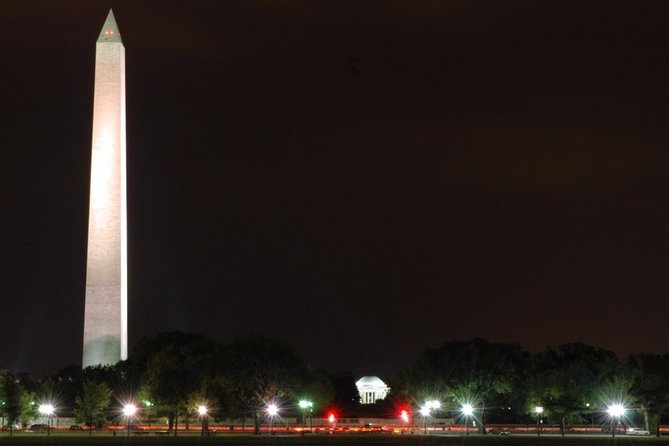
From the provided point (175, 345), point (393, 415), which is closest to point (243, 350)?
point (175, 345)

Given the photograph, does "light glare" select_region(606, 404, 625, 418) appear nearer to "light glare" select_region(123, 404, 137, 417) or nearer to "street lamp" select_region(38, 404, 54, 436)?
"light glare" select_region(123, 404, 137, 417)

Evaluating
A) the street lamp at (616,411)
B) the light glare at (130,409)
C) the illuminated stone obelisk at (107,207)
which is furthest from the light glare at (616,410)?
the illuminated stone obelisk at (107,207)

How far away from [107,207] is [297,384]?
23.5 m

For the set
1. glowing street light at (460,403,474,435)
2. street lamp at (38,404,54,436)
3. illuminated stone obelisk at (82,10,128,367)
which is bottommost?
glowing street light at (460,403,474,435)

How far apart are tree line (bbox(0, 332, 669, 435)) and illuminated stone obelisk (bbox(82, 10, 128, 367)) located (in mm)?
6375

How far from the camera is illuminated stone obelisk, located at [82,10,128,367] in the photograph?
121250 millimetres

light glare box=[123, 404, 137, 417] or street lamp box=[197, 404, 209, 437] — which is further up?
light glare box=[123, 404, 137, 417]

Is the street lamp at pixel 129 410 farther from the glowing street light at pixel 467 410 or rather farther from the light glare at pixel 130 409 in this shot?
the glowing street light at pixel 467 410

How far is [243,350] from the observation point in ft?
395

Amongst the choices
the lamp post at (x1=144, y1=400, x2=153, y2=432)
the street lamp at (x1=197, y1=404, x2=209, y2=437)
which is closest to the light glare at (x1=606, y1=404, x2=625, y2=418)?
the street lamp at (x1=197, y1=404, x2=209, y2=437)

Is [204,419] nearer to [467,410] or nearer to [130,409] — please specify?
[130,409]

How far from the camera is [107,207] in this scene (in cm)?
12231

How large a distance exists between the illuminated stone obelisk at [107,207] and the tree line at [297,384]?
6.38 metres

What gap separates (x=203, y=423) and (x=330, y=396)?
3044 centimetres
